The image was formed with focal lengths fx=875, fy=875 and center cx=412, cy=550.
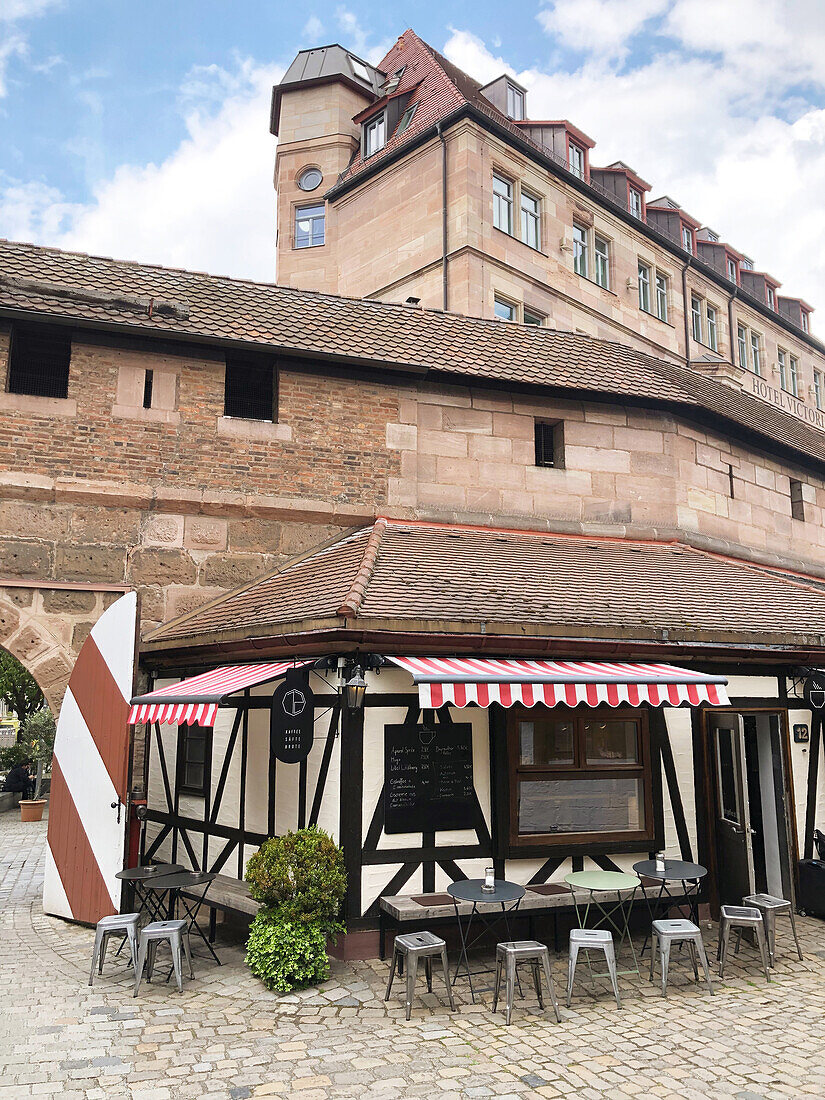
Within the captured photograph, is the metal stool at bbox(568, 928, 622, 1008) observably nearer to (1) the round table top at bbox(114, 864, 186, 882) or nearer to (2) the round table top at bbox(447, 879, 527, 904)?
(2) the round table top at bbox(447, 879, 527, 904)

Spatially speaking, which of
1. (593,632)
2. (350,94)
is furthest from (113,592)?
(350,94)

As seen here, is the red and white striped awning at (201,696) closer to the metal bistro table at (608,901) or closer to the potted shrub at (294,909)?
the potted shrub at (294,909)

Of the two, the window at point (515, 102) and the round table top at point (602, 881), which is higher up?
the window at point (515, 102)

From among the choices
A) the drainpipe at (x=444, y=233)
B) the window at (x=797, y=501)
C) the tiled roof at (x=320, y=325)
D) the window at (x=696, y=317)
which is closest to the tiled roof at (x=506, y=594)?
the tiled roof at (x=320, y=325)

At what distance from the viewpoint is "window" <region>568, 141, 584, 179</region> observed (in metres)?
23.1

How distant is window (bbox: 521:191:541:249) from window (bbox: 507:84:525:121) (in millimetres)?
2914

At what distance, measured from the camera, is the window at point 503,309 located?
20.0 metres

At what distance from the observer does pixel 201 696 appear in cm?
675

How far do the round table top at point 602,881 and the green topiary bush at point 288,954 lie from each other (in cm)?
191

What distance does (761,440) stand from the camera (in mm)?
13398

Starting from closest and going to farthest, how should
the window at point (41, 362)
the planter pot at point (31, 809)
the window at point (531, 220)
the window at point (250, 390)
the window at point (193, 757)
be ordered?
the window at point (193, 757)
the window at point (41, 362)
the window at point (250, 390)
the planter pot at point (31, 809)
the window at point (531, 220)

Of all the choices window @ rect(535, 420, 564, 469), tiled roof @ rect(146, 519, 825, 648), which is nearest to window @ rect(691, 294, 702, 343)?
window @ rect(535, 420, 564, 469)

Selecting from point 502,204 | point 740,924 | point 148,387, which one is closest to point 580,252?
point 502,204

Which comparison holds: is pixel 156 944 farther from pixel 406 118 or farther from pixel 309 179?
pixel 309 179
